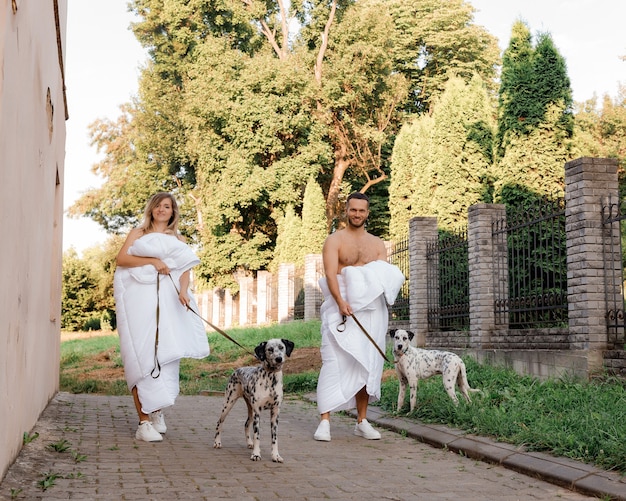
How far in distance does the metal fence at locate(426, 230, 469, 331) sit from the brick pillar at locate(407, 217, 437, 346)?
0.09 metres

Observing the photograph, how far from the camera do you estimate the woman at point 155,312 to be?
7.04 meters

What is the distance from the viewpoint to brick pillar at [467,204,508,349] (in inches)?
507

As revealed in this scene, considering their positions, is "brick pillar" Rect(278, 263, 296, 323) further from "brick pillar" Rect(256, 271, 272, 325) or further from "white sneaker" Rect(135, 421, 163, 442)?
"white sneaker" Rect(135, 421, 163, 442)

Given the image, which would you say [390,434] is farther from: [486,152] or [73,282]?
[73,282]

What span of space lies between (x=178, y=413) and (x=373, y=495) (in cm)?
499

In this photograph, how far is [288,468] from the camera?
5.65m

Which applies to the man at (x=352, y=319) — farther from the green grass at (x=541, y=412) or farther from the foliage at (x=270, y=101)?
the foliage at (x=270, y=101)

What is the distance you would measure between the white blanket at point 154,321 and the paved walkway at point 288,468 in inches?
22.8

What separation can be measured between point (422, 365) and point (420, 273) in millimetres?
7698

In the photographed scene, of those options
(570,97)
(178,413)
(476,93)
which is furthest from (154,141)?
(178,413)

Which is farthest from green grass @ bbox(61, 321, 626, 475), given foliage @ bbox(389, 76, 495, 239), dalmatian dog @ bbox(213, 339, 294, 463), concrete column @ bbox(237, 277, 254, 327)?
concrete column @ bbox(237, 277, 254, 327)

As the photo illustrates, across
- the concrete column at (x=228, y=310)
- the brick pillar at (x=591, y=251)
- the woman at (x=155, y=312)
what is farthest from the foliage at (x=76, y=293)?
the woman at (x=155, y=312)

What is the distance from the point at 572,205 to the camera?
1020 centimetres

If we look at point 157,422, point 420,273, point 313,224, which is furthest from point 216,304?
point 157,422
